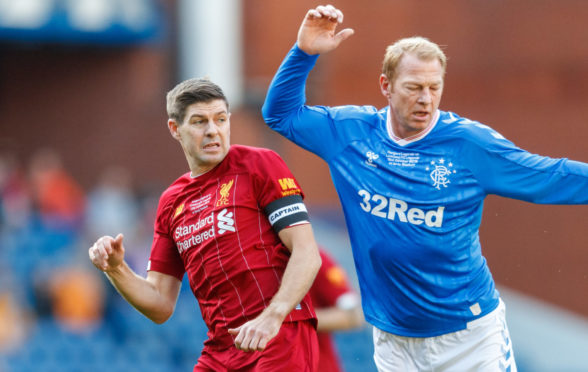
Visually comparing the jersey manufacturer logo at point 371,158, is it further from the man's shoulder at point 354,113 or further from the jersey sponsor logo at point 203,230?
the jersey sponsor logo at point 203,230

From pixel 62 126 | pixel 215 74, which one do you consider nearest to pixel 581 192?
pixel 215 74

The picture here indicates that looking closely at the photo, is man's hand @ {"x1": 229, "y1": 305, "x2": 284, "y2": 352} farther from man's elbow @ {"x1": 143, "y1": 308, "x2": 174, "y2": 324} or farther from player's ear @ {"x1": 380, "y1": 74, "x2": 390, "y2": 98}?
player's ear @ {"x1": 380, "y1": 74, "x2": 390, "y2": 98}

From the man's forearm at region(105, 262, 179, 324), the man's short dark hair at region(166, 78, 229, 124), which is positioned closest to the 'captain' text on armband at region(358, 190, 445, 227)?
the man's short dark hair at region(166, 78, 229, 124)

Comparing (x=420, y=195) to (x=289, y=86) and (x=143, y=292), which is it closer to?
(x=289, y=86)

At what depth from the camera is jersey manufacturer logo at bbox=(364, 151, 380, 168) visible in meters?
4.23

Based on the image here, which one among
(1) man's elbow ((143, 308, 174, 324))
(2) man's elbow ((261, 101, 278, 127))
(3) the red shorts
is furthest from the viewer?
(2) man's elbow ((261, 101, 278, 127))

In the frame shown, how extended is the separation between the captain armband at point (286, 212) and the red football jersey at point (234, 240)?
19 millimetres

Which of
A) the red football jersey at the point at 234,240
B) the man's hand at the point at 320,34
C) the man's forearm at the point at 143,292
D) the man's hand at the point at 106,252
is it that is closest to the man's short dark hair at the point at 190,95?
the red football jersey at the point at 234,240

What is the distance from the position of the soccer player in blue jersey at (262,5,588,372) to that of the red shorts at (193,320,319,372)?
0.51 metres

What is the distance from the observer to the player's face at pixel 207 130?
404 cm

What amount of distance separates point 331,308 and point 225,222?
1613 mm

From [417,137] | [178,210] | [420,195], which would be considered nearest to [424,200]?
[420,195]

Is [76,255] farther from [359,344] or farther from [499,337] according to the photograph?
[499,337]

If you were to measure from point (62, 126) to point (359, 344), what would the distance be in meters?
7.24
